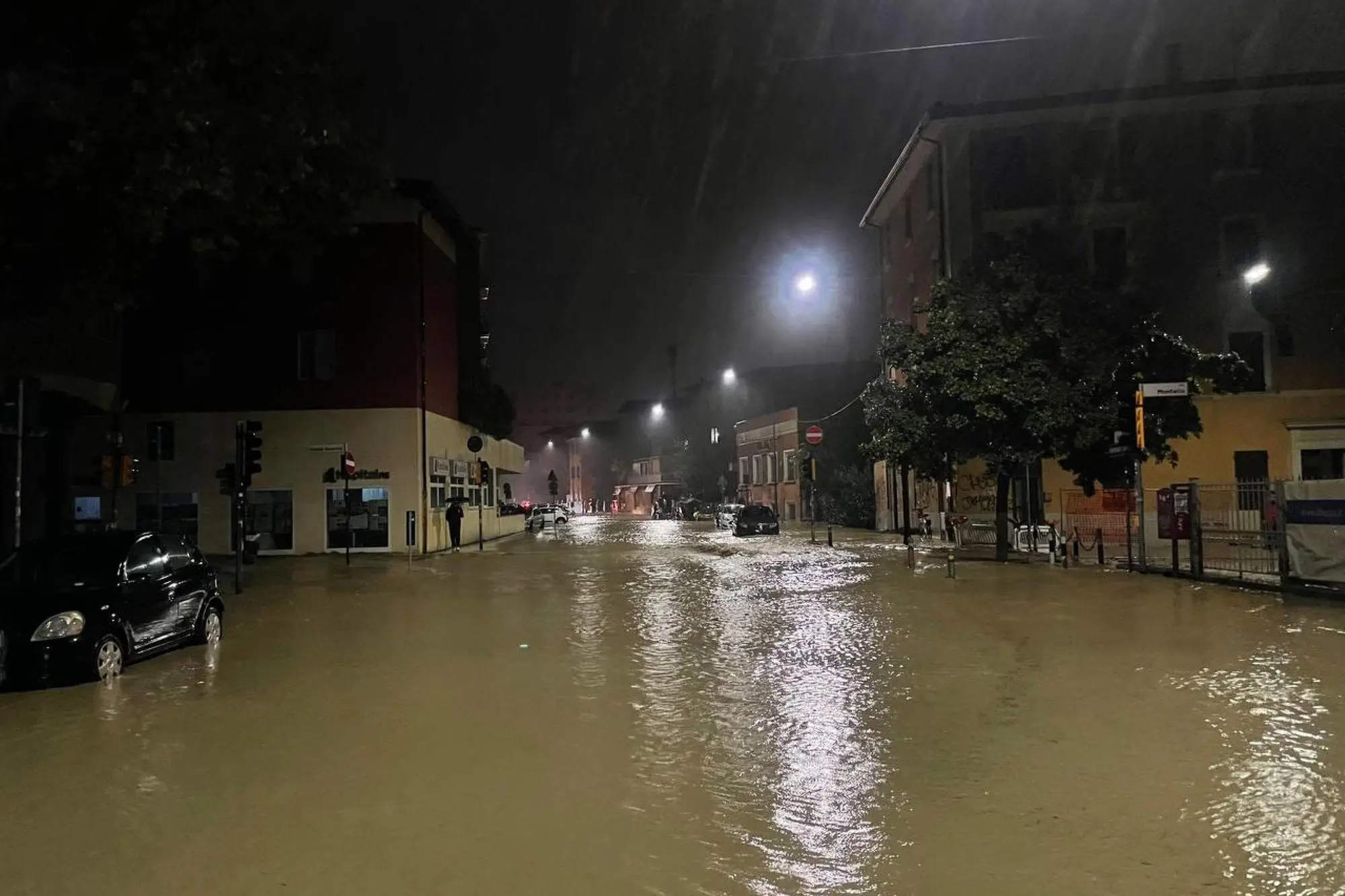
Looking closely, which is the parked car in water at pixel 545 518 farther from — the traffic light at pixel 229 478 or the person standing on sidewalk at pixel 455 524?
the traffic light at pixel 229 478

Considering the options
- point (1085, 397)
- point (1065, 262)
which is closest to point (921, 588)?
point (1085, 397)

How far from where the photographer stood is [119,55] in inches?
463

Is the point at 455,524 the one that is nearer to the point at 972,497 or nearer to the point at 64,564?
the point at 972,497

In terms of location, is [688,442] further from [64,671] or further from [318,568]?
[64,671]

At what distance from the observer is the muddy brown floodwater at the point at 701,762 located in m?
4.95

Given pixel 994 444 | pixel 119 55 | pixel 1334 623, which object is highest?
pixel 119 55

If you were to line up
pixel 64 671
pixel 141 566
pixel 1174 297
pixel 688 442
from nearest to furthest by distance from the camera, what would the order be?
1. pixel 64 671
2. pixel 141 566
3. pixel 1174 297
4. pixel 688 442

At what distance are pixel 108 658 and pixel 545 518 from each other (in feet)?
156

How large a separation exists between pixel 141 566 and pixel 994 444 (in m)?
19.7

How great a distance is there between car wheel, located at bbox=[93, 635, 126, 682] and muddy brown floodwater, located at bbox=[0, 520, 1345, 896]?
0.24 m

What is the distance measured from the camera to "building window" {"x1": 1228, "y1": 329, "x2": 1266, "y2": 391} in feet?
109

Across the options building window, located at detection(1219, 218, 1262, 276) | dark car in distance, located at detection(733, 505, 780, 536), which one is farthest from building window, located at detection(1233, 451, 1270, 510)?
dark car in distance, located at detection(733, 505, 780, 536)

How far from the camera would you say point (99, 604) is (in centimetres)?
1049

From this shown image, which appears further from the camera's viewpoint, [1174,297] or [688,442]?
[688,442]
